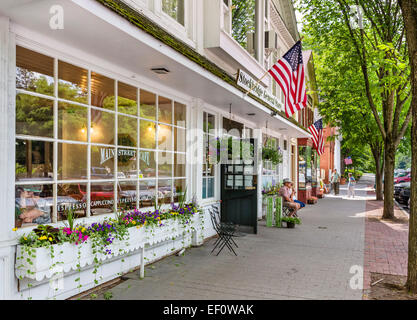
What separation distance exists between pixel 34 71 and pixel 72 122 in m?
0.78

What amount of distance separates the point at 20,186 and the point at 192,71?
2.85m

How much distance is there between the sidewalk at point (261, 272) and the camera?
15.8 ft

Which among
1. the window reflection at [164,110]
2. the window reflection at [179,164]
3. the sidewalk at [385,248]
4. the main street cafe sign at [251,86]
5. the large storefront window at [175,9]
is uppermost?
the large storefront window at [175,9]

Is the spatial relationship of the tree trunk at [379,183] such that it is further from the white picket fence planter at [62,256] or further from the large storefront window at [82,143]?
the white picket fence planter at [62,256]

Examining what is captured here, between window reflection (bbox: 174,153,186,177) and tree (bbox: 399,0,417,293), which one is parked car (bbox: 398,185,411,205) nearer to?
tree (bbox: 399,0,417,293)

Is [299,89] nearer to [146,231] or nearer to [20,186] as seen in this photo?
[146,231]

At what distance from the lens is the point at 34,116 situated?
406 centimetres

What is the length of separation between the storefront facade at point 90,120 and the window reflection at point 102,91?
2cm

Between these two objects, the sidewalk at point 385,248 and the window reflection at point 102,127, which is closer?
the window reflection at point 102,127

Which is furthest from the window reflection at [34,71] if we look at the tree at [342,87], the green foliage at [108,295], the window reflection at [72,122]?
the tree at [342,87]

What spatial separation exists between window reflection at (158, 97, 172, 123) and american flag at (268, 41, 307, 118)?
2.32 m

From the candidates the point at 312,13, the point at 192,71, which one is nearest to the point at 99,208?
the point at 192,71

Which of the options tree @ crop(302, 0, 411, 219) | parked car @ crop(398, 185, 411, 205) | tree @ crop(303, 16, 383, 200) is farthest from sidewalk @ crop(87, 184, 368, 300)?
parked car @ crop(398, 185, 411, 205)

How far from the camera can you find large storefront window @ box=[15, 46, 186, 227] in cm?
396
